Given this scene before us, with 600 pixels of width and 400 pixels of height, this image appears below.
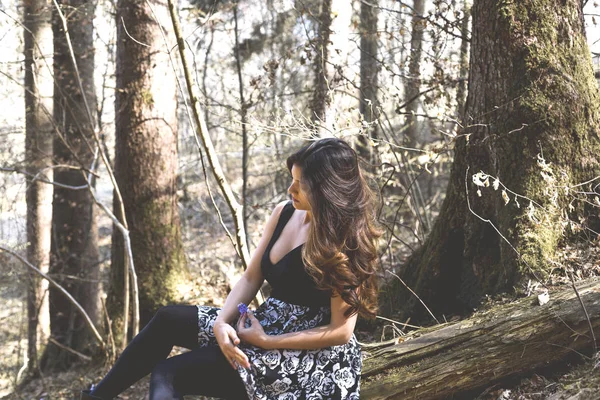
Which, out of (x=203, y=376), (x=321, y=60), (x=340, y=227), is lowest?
(x=203, y=376)

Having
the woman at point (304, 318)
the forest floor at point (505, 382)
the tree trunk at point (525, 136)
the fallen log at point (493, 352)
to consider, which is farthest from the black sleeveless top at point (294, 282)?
the tree trunk at point (525, 136)

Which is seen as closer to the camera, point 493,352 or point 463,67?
point 493,352

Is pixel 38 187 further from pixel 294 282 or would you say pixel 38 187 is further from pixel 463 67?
pixel 294 282

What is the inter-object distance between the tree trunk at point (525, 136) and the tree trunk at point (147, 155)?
3.03 m

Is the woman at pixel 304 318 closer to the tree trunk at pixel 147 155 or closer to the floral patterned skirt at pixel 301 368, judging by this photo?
the floral patterned skirt at pixel 301 368

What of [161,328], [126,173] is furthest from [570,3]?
[126,173]

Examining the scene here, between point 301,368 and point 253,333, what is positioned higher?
point 253,333

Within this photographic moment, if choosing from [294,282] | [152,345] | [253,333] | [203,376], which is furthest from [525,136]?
[152,345]

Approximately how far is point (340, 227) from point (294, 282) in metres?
0.34

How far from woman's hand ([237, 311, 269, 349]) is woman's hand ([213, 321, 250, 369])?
0.13ft

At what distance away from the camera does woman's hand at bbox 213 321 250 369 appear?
8.41 feet

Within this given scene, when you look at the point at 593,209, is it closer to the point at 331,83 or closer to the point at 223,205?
the point at 331,83

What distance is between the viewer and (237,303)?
2.84 metres

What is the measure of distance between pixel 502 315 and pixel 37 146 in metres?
6.66
